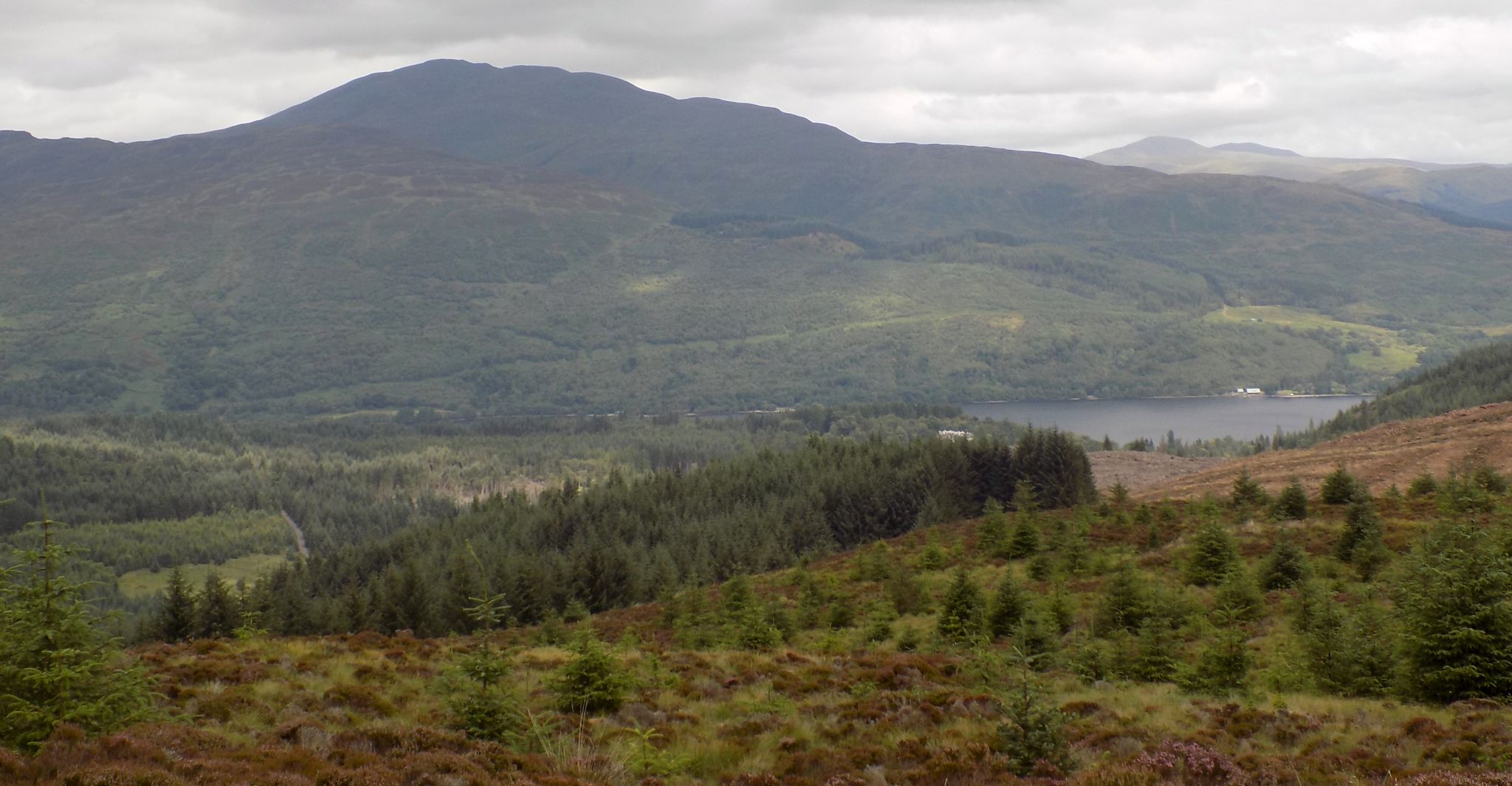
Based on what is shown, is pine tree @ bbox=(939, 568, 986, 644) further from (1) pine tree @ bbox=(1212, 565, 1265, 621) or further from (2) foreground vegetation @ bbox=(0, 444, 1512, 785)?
(1) pine tree @ bbox=(1212, 565, 1265, 621)

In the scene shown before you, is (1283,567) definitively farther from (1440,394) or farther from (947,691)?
(1440,394)

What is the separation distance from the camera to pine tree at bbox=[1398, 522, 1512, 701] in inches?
773

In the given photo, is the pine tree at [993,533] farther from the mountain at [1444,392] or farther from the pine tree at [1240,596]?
the mountain at [1444,392]

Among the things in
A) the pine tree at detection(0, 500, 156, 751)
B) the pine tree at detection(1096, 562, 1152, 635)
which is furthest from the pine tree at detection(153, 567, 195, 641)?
the pine tree at detection(1096, 562, 1152, 635)

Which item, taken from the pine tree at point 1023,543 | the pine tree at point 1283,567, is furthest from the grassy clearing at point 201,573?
the pine tree at point 1283,567

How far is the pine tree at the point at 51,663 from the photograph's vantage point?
15.5m

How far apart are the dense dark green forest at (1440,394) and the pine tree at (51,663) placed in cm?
11951

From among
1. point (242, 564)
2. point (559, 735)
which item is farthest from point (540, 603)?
point (242, 564)

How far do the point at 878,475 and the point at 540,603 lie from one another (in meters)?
34.9

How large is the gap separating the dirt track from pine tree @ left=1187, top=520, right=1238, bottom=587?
67.7ft

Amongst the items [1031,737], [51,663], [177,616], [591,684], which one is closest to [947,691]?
[1031,737]

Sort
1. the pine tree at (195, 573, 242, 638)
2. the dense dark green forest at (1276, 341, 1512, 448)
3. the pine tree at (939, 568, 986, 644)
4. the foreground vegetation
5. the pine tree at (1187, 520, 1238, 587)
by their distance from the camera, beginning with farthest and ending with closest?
1. the dense dark green forest at (1276, 341, 1512, 448)
2. the pine tree at (195, 573, 242, 638)
3. the pine tree at (1187, 520, 1238, 587)
4. the pine tree at (939, 568, 986, 644)
5. the foreground vegetation

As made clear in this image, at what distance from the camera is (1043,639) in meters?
27.9

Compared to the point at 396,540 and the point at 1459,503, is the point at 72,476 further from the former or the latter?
the point at 1459,503
